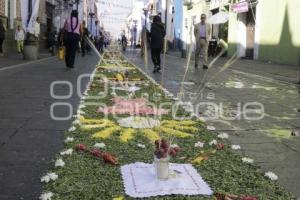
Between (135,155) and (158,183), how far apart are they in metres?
0.81

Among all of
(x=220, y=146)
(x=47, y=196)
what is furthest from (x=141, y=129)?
(x=47, y=196)

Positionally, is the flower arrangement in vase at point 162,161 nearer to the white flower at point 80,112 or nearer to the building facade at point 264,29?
the white flower at point 80,112

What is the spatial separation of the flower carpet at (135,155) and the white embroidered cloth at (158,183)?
5 cm

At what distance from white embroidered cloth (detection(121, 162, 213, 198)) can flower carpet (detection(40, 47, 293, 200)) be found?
5 cm

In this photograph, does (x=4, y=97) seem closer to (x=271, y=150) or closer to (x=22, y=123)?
(x=22, y=123)

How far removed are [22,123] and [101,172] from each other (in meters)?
2.30

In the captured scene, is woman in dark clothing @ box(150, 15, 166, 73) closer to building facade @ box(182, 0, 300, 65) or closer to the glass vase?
building facade @ box(182, 0, 300, 65)

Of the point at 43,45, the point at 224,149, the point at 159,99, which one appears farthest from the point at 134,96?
the point at 43,45

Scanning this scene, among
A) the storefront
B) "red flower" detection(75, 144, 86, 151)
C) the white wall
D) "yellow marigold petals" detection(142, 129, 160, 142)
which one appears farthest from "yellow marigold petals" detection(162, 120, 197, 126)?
the white wall

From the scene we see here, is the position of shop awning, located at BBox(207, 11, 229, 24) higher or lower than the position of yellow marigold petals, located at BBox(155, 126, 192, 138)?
higher

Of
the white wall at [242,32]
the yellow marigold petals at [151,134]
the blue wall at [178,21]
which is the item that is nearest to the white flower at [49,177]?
the yellow marigold petals at [151,134]

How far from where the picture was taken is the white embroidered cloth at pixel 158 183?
3262 millimetres

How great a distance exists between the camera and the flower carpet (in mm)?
3316

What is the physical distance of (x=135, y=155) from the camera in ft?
13.8
